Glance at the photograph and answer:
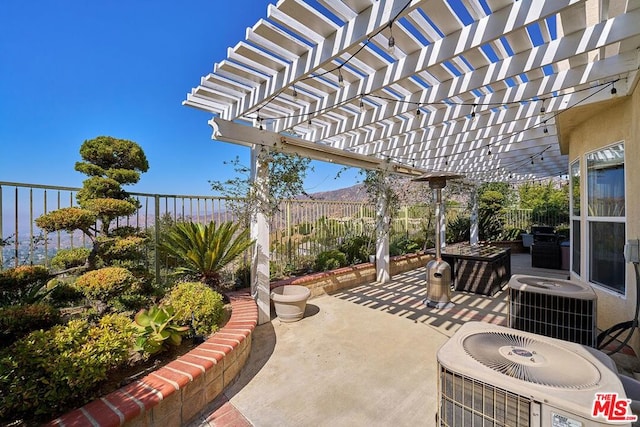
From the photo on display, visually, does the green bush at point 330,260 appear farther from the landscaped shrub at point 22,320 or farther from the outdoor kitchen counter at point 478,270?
the landscaped shrub at point 22,320

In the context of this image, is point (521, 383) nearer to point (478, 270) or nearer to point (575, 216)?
point (478, 270)

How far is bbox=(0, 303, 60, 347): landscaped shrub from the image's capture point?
2.02 metres

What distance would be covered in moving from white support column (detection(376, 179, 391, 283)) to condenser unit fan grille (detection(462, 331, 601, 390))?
4788 mm

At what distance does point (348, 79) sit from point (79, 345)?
140 inches

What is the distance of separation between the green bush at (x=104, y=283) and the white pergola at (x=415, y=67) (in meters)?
2.00

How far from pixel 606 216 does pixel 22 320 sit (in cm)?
633

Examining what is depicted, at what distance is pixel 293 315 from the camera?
163 inches

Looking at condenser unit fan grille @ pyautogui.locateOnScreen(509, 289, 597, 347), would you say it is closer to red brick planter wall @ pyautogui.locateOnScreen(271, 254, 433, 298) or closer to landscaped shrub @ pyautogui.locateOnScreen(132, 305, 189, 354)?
A: red brick planter wall @ pyautogui.locateOnScreen(271, 254, 433, 298)

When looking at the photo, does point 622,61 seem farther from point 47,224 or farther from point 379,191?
point 47,224

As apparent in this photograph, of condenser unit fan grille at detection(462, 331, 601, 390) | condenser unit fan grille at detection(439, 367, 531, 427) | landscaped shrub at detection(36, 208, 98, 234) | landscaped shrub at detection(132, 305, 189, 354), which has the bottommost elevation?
landscaped shrub at detection(132, 305, 189, 354)

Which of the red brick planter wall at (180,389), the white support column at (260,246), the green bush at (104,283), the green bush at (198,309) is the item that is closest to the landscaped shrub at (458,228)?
the white support column at (260,246)

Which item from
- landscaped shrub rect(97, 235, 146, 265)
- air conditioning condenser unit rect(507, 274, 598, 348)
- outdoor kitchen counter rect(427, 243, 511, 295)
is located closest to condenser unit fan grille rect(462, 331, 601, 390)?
air conditioning condenser unit rect(507, 274, 598, 348)

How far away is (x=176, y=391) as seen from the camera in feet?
6.69

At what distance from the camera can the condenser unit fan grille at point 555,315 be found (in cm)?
251
